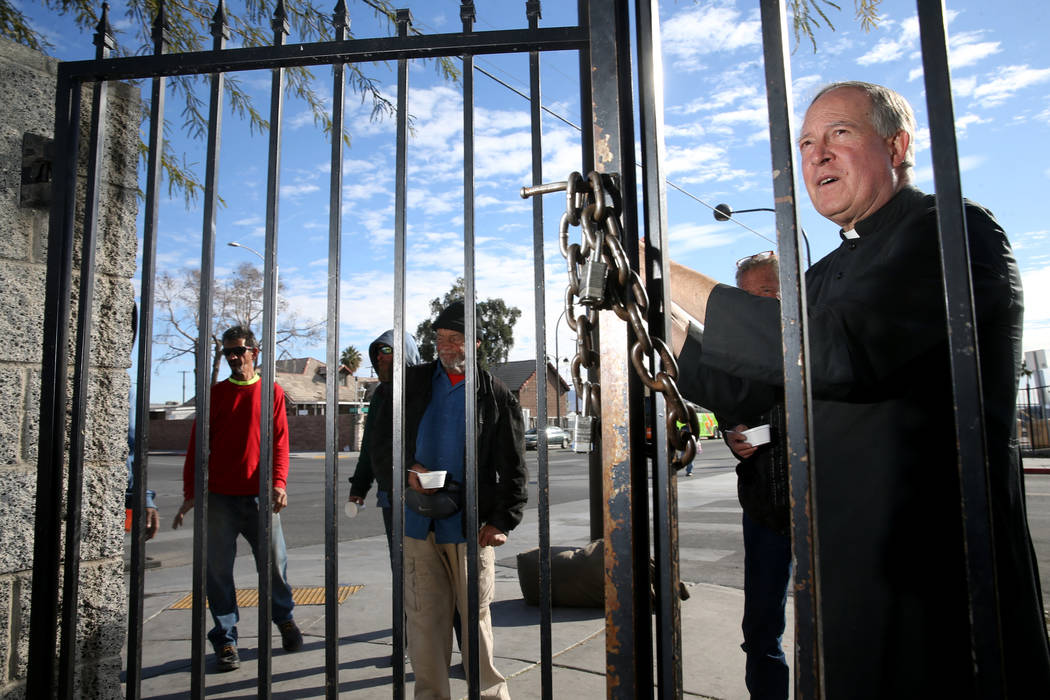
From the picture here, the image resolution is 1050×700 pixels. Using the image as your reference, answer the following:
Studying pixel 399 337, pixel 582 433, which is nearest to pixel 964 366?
pixel 582 433

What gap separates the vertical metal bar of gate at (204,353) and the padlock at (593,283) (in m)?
1.36

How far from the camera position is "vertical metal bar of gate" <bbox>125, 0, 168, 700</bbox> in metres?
1.95

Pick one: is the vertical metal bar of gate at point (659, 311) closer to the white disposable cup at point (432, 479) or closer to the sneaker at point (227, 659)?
the white disposable cup at point (432, 479)

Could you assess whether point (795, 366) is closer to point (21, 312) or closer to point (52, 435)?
point (52, 435)

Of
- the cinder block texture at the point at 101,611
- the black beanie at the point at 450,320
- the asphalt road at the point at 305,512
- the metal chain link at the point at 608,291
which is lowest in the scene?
the asphalt road at the point at 305,512

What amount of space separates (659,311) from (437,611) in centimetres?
253

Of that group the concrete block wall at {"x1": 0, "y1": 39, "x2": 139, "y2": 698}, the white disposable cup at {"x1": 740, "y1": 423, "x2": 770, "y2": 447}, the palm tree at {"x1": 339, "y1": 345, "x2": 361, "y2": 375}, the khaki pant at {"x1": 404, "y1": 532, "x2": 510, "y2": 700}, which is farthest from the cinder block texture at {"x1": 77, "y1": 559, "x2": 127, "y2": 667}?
the palm tree at {"x1": 339, "y1": 345, "x2": 361, "y2": 375}

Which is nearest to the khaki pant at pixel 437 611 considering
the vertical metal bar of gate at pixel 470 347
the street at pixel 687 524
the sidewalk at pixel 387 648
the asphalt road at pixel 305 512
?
the sidewalk at pixel 387 648

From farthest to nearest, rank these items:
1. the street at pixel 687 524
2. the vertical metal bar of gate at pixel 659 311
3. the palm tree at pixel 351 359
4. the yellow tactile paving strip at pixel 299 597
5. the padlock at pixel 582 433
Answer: the palm tree at pixel 351 359 < the street at pixel 687 524 < the yellow tactile paving strip at pixel 299 597 < the padlock at pixel 582 433 < the vertical metal bar of gate at pixel 659 311

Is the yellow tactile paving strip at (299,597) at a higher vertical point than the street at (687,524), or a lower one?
higher

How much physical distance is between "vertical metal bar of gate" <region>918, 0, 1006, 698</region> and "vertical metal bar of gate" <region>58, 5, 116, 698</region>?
224cm

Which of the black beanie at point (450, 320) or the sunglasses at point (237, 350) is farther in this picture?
the sunglasses at point (237, 350)

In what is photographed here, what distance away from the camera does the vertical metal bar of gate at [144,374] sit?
1946mm

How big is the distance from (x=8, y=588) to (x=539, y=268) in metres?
1.98
